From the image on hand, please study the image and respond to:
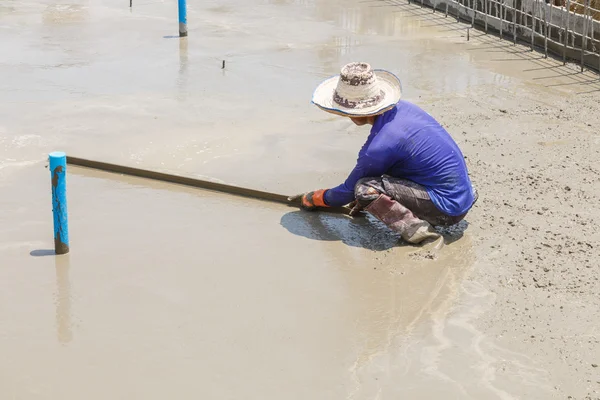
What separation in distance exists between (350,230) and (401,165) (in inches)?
23.2

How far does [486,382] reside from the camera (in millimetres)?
3883

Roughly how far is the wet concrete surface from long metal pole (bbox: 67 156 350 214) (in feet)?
→ 0.28

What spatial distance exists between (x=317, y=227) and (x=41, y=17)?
8.45 m

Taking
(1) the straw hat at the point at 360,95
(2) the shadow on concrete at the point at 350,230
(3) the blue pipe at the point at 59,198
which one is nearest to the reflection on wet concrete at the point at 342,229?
(2) the shadow on concrete at the point at 350,230

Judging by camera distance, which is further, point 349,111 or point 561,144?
point 561,144

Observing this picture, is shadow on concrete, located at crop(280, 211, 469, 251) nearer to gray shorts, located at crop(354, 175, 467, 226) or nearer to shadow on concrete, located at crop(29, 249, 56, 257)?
gray shorts, located at crop(354, 175, 467, 226)

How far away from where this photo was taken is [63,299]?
465 centimetres

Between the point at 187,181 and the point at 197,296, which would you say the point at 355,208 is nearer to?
the point at 187,181

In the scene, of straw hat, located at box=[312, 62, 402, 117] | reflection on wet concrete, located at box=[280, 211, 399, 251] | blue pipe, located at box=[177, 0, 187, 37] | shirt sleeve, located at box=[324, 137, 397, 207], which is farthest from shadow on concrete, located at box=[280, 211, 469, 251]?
blue pipe, located at box=[177, 0, 187, 37]

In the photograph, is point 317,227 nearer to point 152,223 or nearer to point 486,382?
point 152,223

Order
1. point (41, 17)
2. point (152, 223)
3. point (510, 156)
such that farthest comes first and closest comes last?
point (41, 17), point (510, 156), point (152, 223)

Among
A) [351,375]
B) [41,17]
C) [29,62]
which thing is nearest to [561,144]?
[351,375]

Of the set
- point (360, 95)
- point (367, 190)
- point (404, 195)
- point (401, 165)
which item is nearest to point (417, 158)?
point (401, 165)

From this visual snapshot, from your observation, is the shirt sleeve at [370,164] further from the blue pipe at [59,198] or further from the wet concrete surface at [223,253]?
the blue pipe at [59,198]
